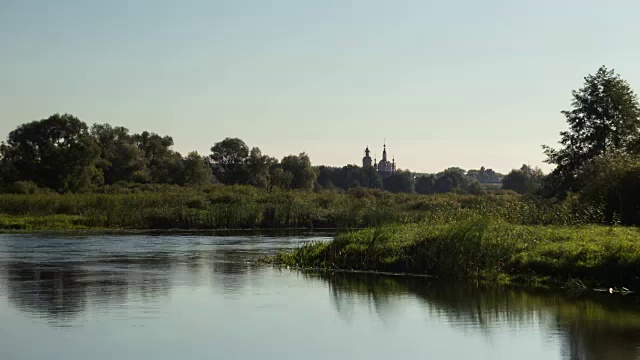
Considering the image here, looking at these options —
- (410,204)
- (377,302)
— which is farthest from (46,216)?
(377,302)

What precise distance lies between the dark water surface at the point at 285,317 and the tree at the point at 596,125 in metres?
32.1

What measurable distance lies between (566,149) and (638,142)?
1031 cm

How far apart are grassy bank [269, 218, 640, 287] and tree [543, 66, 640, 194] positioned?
26941 millimetres

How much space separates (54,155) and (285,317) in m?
71.3

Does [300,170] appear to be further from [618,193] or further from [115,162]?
[618,193]

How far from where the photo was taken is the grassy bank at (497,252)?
2470cm

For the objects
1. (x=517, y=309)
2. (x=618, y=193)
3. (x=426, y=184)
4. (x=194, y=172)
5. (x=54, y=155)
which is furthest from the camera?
(x=426, y=184)

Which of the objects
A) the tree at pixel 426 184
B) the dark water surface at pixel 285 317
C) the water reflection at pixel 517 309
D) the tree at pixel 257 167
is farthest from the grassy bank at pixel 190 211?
the tree at pixel 426 184

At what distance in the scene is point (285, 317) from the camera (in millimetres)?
21750

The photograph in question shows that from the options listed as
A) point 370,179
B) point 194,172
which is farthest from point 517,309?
point 370,179

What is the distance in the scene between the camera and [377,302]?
24.2 metres

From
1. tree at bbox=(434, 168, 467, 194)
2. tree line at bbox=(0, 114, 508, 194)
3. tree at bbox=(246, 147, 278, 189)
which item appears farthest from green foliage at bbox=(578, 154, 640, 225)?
tree at bbox=(434, 168, 467, 194)

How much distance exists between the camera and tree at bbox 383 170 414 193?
177 metres

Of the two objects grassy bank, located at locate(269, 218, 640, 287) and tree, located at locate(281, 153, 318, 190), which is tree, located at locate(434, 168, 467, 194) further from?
grassy bank, located at locate(269, 218, 640, 287)
